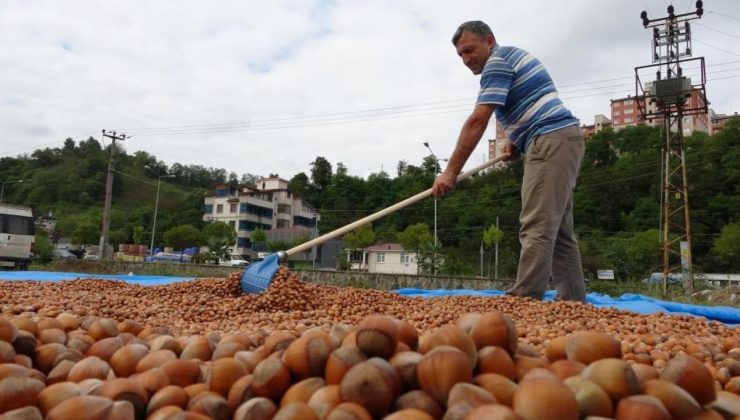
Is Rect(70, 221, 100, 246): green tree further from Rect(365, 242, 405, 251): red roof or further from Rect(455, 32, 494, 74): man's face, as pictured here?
Rect(455, 32, 494, 74): man's face

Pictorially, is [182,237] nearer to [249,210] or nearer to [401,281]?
[249,210]

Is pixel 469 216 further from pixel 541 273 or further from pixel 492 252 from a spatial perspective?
pixel 541 273

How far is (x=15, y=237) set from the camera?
14.8 meters

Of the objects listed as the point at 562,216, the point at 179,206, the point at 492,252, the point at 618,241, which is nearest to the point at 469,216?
the point at 492,252

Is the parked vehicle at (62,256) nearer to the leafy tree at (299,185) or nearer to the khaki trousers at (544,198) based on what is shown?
the khaki trousers at (544,198)

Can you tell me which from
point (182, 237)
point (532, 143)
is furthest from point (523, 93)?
point (182, 237)

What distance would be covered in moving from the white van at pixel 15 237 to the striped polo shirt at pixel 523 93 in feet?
50.0

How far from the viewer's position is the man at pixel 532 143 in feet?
10.6

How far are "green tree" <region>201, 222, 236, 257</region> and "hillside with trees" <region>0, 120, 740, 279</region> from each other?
7.87 meters

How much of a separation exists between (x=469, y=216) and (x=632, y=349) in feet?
163

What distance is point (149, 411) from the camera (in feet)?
2.98

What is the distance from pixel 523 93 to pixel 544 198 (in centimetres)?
71

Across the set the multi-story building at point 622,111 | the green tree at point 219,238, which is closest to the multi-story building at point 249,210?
the green tree at point 219,238

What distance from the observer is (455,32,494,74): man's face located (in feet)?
11.3
